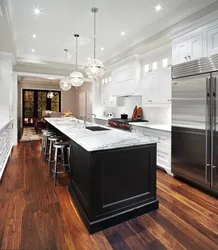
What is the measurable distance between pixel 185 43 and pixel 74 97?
10.5m

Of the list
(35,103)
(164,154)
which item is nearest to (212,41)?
(164,154)

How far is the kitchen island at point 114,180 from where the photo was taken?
1.89 meters

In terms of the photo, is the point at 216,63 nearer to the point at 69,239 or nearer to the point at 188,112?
the point at 188,112

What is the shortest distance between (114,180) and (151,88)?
9.55ft

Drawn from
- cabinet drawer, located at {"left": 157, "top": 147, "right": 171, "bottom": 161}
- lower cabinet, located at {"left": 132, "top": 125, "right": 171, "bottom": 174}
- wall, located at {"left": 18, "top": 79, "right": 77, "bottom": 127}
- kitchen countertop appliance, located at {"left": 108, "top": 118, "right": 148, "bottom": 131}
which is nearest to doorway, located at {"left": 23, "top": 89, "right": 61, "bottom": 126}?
wall, located at {"left": 18, "top": 79, "right": 77, "bottom": 127}

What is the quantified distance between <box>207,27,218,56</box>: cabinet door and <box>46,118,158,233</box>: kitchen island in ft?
5.70

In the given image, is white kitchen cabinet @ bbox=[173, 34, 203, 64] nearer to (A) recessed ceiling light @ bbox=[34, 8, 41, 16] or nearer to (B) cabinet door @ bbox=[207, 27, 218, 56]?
(B) cabinet door @ bbox=[207, 27, 218, 56]

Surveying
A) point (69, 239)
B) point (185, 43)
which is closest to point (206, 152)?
point (185, 43)

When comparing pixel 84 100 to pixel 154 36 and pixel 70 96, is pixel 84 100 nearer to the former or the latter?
pixel 70 96

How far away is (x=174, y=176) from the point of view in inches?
134

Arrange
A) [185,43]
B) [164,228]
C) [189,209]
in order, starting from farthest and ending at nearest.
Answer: [185,43] → [189,209] → [164,228]

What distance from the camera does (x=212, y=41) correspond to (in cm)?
271

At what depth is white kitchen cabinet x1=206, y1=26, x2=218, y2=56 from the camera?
266 centimetres

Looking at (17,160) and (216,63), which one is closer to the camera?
(216,63)
